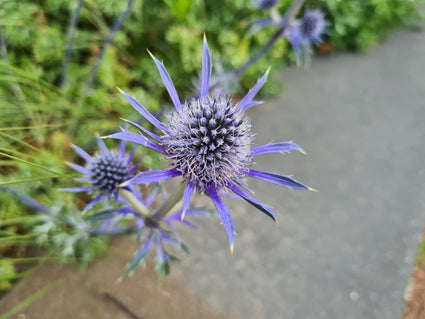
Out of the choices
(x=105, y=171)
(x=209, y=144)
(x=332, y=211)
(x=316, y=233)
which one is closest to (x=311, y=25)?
(x=332, y=211)

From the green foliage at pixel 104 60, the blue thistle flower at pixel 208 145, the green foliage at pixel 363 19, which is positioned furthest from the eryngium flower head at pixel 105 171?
the green foliage at pixel 363 19

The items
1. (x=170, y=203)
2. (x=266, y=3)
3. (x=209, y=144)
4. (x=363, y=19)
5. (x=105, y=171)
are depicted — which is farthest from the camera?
(x=363, y=19)

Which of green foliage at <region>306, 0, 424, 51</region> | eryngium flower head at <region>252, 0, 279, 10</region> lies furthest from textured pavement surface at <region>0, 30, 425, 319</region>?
eryngium flower head at <region>252, 0, 279, 10</region>

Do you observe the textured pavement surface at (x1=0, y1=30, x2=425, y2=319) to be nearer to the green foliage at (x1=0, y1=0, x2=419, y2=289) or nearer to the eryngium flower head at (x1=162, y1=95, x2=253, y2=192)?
the green foliage at (x1=0, y1=0, x2=419, y2=289)

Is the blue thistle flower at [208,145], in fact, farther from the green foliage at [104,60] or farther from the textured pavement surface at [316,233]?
the textured pavement surface at [316,233]

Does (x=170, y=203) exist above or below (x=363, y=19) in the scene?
below

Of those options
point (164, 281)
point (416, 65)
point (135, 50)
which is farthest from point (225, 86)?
point (416, 65)

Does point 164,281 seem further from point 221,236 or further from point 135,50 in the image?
point 135,50

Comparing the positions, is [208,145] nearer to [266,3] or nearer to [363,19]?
[266,3]
